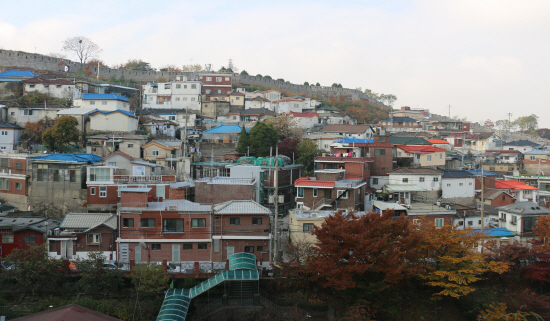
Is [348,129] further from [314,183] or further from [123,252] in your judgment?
[123,252]

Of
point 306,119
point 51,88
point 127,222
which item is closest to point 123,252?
point 127,222

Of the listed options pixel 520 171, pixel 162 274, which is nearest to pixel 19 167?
pixel 162 274

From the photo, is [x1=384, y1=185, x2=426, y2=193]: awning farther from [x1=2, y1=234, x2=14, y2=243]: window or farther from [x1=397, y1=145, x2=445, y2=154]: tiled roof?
[x1=2, y1=234, x2=14, y2=243]: window

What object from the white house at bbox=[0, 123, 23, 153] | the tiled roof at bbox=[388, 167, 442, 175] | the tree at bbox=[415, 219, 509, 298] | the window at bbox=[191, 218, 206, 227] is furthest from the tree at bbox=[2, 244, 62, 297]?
the tiled roof at bbox=[388, 167, 442, 175]

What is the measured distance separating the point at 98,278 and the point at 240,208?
6145 millimetres

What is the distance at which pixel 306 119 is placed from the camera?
130ft

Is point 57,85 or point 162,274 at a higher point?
point 57,85

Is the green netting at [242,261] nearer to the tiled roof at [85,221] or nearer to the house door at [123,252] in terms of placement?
the house door at [123,252]

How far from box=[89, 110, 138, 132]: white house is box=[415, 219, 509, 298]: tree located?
69.3 ft

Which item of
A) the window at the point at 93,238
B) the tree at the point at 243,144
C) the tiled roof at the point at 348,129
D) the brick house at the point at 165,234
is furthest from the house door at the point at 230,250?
the tiled roof at the point at 348,129

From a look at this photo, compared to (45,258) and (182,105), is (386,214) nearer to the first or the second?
(45,258)

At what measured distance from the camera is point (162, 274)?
645 inches

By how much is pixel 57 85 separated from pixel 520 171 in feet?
129

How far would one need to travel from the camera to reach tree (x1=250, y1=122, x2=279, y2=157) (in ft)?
97.0
